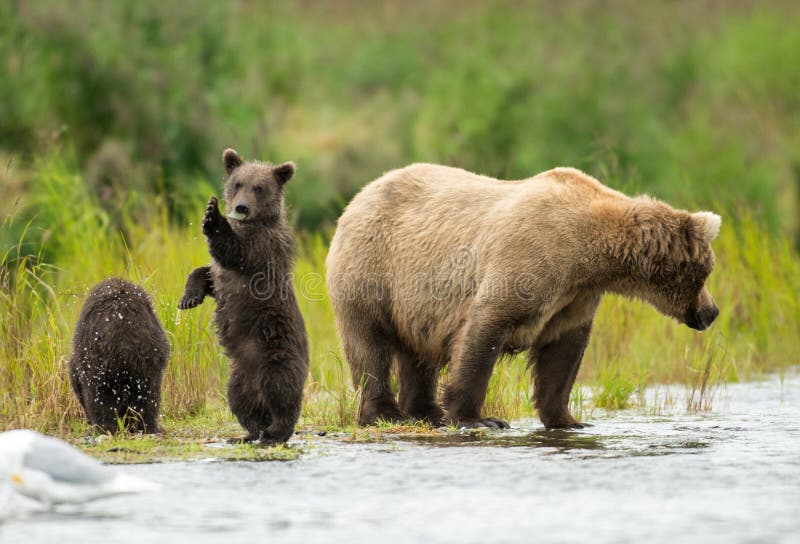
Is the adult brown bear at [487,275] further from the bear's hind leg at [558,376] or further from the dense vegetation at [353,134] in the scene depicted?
the dense vegetation at [353,134]

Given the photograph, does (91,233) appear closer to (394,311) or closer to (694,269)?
(394,311)

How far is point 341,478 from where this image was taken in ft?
22.2

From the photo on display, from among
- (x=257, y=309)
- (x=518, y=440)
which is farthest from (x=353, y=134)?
(x=257, y=309)

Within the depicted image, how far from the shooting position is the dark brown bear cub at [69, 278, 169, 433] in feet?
26.0

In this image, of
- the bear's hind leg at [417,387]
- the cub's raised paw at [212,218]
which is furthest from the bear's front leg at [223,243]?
the bear's hind leg at [417,387]

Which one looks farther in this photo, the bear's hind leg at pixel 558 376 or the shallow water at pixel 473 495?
the bear's hind leg at pixel 558 376

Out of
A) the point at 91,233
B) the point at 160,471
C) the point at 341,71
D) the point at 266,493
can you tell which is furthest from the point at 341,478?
the point at 341,71

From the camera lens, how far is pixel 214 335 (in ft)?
32.2

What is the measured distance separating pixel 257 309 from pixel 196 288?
564mm

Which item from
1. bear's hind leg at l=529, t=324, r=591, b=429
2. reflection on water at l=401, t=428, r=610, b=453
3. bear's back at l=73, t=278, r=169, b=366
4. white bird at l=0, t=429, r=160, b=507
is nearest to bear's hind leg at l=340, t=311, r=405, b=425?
reflection on water at l=401, t=428, r=610, b=453

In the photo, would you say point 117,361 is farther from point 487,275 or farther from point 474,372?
point 487,275

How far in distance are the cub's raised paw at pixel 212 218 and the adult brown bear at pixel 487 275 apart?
198cm

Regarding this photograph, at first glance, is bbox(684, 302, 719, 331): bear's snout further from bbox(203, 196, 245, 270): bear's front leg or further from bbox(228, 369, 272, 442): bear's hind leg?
bbox(203, 196, 245, 270): bear's front leg

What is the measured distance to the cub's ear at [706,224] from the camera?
8.81m
